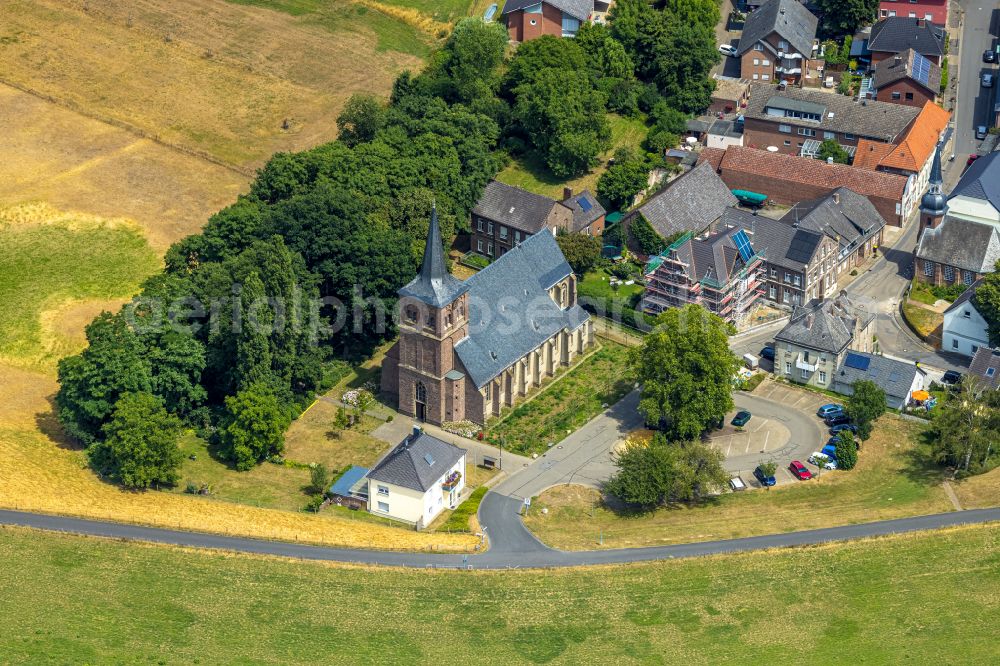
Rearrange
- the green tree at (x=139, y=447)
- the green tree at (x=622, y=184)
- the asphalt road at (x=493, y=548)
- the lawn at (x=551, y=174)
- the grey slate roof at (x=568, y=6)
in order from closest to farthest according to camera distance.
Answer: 1. the asphalt road at (x=493, y=548)
2. the green tree at (x=139, y=447)
3. the green tree at (x=622, y=184)
4. the lawn at (x=551, y=174)
5. the grey slate roof at (x=568, y=6)

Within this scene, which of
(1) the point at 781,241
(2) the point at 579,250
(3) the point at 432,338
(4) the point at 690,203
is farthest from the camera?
(4) the point at 690,203

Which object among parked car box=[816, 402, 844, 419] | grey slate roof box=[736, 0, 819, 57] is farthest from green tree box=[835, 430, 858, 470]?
grey slate roof box=[736, 0, 819, 57]

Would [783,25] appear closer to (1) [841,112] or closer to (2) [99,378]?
(1) [841,112]

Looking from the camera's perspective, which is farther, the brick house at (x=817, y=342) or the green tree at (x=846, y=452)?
the brick house at (x=817, y=342)

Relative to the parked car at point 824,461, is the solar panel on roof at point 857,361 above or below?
above

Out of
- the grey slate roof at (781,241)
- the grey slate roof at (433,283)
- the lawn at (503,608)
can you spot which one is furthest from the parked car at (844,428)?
the grey slate roof at (433,283)

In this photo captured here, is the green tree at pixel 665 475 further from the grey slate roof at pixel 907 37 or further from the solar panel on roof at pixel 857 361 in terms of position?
the grey slate roof at pixel 907 37

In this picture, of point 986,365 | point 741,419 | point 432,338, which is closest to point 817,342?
point 741,419
